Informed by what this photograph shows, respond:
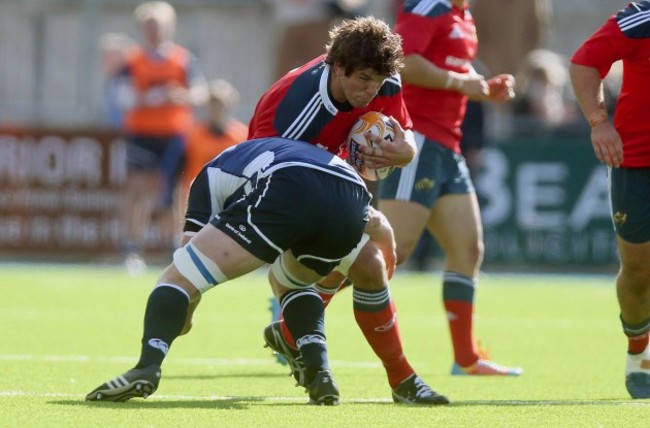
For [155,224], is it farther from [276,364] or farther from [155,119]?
[276,364]

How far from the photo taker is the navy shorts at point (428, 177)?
29.7 ft

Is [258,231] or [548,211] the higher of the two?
[258,231]

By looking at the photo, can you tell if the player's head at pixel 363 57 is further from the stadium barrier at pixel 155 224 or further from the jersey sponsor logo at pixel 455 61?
the stadium barrier at pixel 155 224

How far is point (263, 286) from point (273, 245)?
31.5 ft

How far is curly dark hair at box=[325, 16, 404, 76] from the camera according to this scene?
677 cm

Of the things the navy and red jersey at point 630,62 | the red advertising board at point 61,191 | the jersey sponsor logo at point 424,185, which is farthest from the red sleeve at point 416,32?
the red advertising board at point 61,191

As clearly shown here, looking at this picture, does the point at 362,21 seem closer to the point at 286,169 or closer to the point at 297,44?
the point at 286,169

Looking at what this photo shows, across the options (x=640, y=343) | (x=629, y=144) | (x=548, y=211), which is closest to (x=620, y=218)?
(x=629, y=144)

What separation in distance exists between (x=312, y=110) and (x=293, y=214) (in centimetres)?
64

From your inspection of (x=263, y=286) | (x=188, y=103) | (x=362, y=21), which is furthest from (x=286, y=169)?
(x=188, y=103)

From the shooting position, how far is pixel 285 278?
287 inches

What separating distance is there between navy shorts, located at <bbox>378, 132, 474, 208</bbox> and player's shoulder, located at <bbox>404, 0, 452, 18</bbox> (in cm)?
71

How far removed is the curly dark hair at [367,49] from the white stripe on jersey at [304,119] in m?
0.25

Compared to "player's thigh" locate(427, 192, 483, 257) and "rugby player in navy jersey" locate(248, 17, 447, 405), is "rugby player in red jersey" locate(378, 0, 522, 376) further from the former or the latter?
"rugby player in navy jersey" locate(248, 17, 447, 405)
